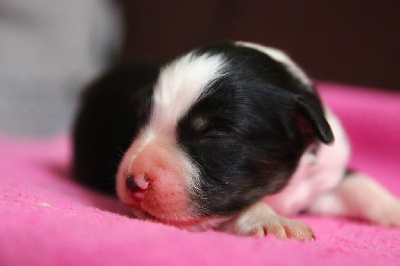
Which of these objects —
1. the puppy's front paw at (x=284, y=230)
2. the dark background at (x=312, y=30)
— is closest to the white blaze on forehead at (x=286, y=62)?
the puppy's front paw at (x=284, y=230)

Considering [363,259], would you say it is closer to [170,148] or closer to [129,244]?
[129,244]

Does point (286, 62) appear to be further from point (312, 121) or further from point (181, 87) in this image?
point (181, 87)

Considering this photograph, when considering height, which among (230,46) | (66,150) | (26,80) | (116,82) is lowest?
(66,150)

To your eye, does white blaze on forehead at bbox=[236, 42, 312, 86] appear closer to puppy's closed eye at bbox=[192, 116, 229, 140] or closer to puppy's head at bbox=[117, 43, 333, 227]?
puppy's head at bbox=[117, 43, 333, 227]

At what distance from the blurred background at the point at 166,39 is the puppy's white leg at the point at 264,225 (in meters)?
2.58

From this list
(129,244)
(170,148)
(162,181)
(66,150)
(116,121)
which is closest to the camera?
(129,244)

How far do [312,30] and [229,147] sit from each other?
2720 mm

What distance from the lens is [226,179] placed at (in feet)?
5.39

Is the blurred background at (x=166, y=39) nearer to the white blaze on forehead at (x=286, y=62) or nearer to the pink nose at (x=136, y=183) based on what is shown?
the white blaze on forehead at (x=286, y=62)

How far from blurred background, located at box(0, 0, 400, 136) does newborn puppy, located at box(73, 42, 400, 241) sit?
6.46 ft

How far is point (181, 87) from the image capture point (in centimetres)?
175

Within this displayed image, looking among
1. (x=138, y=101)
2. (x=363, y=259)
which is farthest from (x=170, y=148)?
(x=363, y=259)

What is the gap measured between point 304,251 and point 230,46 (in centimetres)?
99

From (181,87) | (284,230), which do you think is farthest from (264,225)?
Answer: (181,87)
